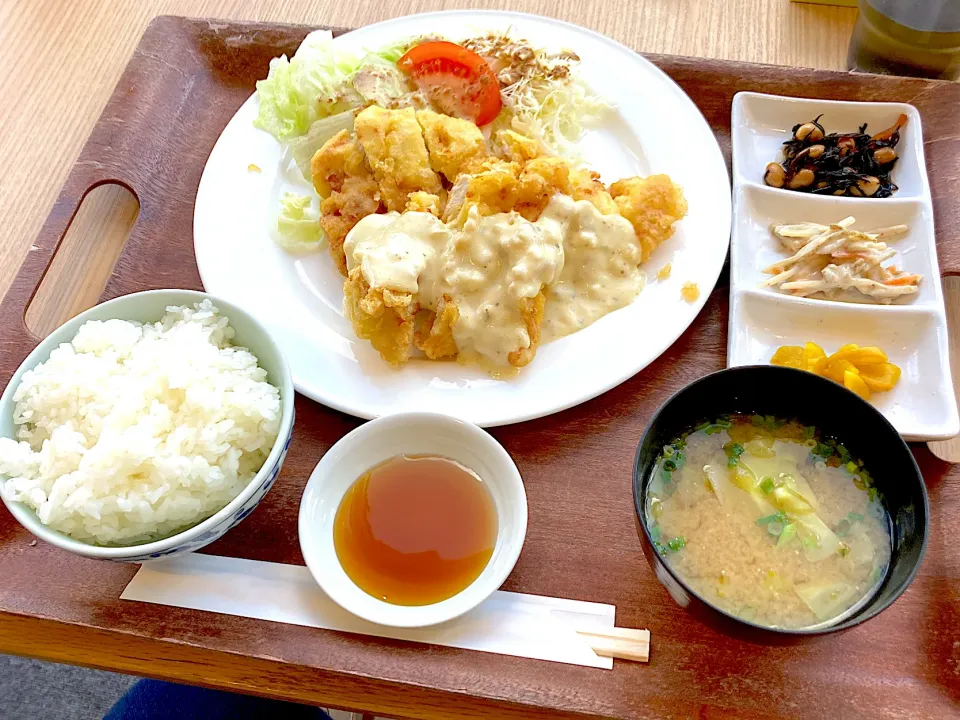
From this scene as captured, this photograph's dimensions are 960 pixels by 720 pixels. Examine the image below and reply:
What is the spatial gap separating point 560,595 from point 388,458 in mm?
501

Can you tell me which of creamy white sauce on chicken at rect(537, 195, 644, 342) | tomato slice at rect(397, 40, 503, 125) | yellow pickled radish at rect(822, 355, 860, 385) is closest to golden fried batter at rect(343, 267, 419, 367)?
creamy white sauce on chicken at rect(537, 195, 644, 342)

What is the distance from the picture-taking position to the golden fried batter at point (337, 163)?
2119 millimetres

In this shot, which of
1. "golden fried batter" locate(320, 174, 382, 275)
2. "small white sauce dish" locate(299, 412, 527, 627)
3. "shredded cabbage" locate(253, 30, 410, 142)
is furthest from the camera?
"shredded cabbage" locate(253, 30, 410, 142)

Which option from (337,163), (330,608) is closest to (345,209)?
(337,163)

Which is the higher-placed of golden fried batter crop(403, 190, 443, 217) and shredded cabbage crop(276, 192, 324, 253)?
golden fried batter crop(403, 190, 443, 217)

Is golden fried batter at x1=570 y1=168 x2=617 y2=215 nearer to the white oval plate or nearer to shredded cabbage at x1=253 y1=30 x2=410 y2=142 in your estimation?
the white oval plate

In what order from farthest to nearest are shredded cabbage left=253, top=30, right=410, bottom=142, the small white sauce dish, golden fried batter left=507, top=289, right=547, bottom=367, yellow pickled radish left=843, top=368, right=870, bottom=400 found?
shredded cabbage left=253, top=30, right=410, bottom=142 < golden fried batter left=507, top=289, right=547, bottom=367 < yellow pickled radish left=843, top=368, right=870, bottom=400 < the small white sauce dish

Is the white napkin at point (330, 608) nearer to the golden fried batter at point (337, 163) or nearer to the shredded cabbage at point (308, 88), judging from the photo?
the golden fried batter at point (337, 163)

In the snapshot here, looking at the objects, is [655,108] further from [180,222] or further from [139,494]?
[139,494]

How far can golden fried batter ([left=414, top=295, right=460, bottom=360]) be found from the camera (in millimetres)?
1858

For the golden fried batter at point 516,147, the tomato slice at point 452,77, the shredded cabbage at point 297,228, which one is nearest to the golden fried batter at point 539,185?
the golden fried batter at point 516,147

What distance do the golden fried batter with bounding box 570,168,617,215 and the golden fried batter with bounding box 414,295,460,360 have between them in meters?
0.50

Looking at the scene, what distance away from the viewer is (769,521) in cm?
138

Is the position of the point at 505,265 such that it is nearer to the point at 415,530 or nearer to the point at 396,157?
the point at 396,157
